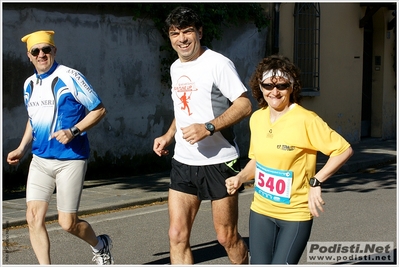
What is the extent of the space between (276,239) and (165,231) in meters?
3.83

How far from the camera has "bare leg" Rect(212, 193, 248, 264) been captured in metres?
5.39

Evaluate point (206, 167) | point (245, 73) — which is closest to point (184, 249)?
point (206, 167)

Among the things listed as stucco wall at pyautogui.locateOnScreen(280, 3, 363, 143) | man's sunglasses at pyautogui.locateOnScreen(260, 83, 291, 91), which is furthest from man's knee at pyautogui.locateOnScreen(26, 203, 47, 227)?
stucco wall at pyautogui.locateOnScreen(280, 3, 363, 143)

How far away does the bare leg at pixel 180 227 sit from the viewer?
5.39 m

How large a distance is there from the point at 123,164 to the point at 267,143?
836cm

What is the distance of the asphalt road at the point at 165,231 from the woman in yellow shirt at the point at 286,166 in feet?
6.70

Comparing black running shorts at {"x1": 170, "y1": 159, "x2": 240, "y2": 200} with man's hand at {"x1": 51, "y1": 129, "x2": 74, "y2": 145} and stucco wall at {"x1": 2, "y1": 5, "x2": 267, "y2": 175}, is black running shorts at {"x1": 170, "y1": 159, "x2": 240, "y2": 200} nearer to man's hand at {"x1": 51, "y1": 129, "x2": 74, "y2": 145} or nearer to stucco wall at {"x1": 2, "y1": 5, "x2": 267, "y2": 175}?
man's hand at {"x1": 51, "y1": 129, "x2": 74, "y2": 145}

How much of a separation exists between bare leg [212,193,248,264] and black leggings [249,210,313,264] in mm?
624

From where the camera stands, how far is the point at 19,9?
11.2m

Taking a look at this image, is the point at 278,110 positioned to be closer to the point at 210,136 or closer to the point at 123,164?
the point at 210,136

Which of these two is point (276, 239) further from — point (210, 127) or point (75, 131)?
point (75, 131)
